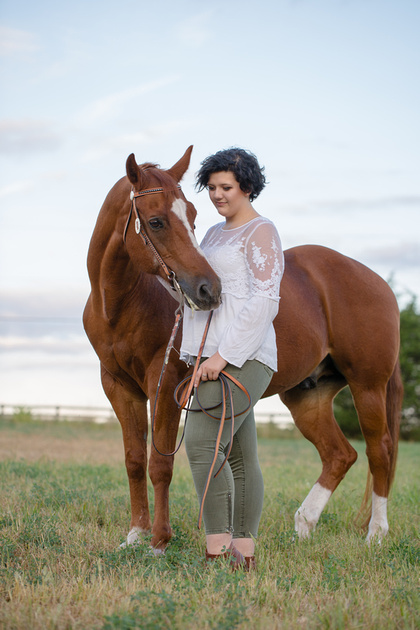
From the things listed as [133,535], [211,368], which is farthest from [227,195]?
[133,535]

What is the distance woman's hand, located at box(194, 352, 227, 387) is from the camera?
2889 mm

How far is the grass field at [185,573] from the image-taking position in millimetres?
2330

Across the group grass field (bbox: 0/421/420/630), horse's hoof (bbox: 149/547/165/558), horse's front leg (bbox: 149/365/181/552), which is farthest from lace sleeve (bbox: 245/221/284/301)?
horse's hoof (bbox: 149/547/165/558)

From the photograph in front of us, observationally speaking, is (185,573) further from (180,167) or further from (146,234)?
(180,167)

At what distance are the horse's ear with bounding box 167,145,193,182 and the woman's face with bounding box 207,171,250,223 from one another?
520 mm

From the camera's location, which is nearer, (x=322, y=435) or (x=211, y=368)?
(x=211, y=368)

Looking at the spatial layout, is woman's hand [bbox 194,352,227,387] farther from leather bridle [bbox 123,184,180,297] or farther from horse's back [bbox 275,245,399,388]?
horse's back [bbox 275,245,399,388]

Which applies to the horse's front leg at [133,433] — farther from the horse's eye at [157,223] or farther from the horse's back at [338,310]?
the horse's eye at [157,223]

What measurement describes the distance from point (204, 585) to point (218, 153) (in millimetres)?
2183

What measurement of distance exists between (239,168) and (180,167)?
705mm

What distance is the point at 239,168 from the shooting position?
3.10 meters

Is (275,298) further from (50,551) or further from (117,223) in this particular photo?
(50,551)

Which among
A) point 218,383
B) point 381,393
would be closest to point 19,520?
point 218,383

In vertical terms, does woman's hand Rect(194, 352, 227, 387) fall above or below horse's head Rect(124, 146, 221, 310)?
below
